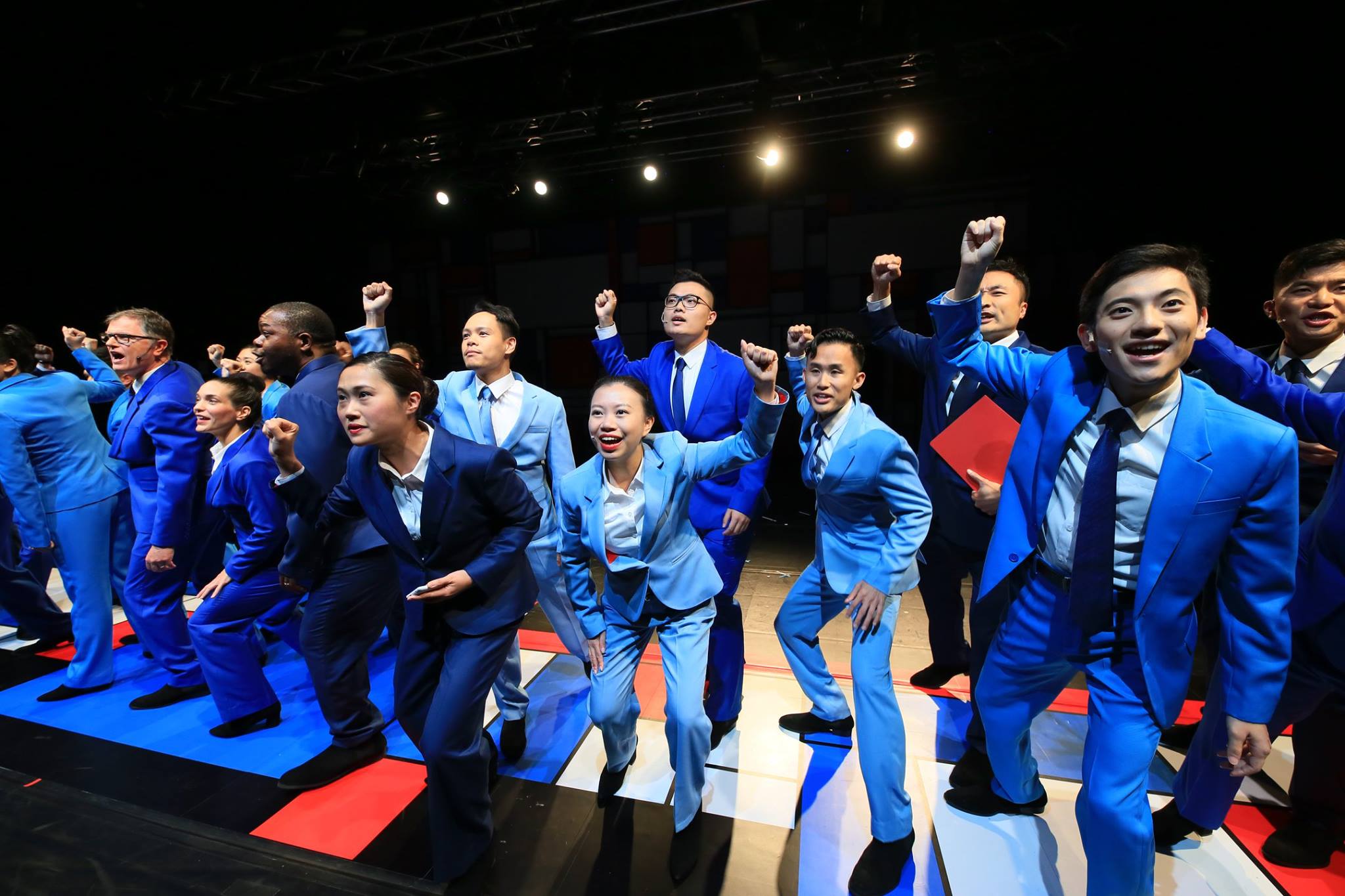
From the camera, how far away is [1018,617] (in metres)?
1.50

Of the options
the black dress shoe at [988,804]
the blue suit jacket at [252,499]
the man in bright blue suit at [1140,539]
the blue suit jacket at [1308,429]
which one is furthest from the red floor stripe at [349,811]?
the blue suit jacket at [1308,429]

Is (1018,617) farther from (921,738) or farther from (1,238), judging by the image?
(1,238)

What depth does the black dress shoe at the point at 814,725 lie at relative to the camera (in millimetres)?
2375

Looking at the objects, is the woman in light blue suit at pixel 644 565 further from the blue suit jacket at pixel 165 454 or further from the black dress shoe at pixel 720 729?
the blue suit jacket at pixel 165 454

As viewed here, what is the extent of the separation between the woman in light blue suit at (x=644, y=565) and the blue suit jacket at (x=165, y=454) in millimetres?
2053

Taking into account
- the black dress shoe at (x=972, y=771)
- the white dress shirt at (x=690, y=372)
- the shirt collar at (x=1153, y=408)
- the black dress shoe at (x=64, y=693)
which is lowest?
→ the black dress shoe at (x=64, y=693)

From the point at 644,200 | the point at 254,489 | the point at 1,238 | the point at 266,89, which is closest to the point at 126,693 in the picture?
the point at 254,489

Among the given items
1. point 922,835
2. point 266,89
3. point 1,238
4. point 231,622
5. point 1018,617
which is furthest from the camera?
point 266,89

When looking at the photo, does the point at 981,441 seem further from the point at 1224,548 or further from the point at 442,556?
the point at 442,556

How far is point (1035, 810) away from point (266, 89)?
8075mm

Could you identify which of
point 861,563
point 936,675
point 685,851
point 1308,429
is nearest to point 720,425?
point 861,563

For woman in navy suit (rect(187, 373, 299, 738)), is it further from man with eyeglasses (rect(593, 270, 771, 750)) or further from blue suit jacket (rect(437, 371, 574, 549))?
man with eyeglasses (rect(593, 270, 771, 750))

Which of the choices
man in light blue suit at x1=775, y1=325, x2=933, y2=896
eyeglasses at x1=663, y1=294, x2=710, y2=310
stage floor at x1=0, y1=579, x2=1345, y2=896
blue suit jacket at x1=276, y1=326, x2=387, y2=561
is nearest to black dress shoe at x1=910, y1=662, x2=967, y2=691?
stage floor at x1=0, y1=579, x2=1345, y2=896

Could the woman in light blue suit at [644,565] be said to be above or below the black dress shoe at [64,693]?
above
